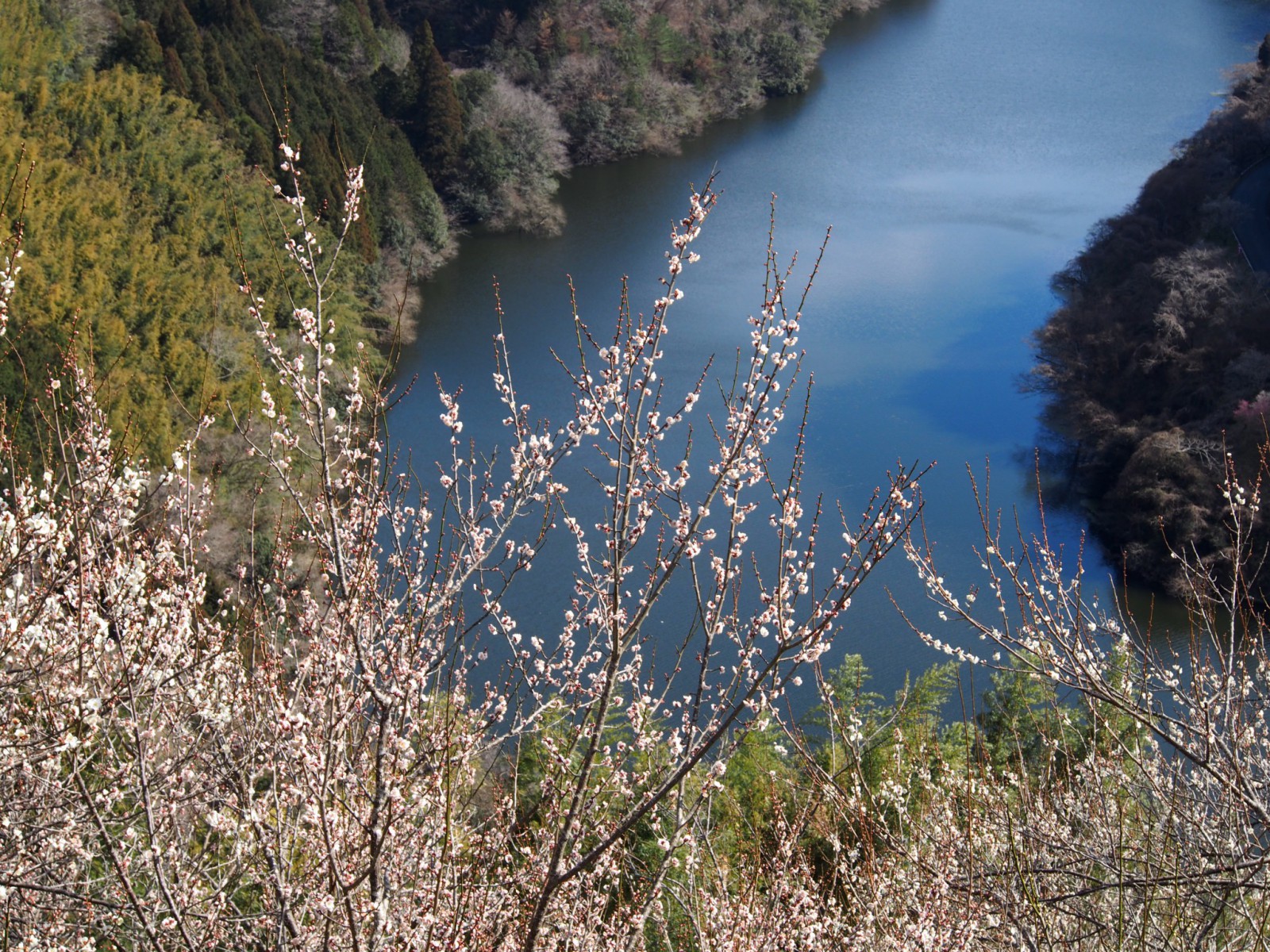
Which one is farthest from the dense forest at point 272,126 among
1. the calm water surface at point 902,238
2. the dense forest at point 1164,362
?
the dense forest at point 1164,362

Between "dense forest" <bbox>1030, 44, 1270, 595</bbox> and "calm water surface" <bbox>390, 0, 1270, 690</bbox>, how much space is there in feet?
2.03

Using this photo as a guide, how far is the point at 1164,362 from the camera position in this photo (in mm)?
14312

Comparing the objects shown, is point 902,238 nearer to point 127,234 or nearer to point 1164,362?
point 1164,362

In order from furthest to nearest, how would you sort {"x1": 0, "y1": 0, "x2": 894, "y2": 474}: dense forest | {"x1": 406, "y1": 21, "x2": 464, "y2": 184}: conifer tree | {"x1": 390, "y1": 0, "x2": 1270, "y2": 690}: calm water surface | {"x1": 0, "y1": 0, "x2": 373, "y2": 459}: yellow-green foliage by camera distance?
{"x1": 406, "y1": 21, "x2": 464, "y2": 184}: conifer tree
{"x1": 390, "y1": 0, "x2": 1270, "y2": 690}: calm water surface
{"x1": 0, "y1": 0, "x2": 894, "y2": 474}: dense forest
{"x1": 0, "y1": 0, "x2": 373, "y2": 459}: yellow-green foliage

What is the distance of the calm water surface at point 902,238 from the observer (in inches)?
559

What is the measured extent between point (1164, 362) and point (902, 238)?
232 inches

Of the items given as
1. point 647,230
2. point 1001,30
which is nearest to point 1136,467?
point 647,230

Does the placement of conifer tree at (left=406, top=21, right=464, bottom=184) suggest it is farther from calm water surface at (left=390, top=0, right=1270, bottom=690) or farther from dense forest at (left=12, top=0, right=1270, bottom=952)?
calm water surface at (left=390, top=0, right=1270, bottom=690)

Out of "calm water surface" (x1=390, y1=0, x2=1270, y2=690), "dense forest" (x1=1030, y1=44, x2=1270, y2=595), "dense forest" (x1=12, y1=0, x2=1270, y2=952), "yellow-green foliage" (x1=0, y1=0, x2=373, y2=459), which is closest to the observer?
"dense forest" (x1=12, y1=0, x2=1270, y2=952)

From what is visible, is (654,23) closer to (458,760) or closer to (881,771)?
(881,771)

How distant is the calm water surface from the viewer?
1419 centimetres

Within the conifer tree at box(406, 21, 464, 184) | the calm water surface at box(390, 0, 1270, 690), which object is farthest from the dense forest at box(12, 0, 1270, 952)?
the calm water surface at box(390, 0, 1270, 690)

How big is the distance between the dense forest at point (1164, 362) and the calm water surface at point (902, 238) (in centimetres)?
62

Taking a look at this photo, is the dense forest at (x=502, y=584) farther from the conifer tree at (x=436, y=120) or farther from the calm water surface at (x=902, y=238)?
the calm water surface at (x=902, y=238)
